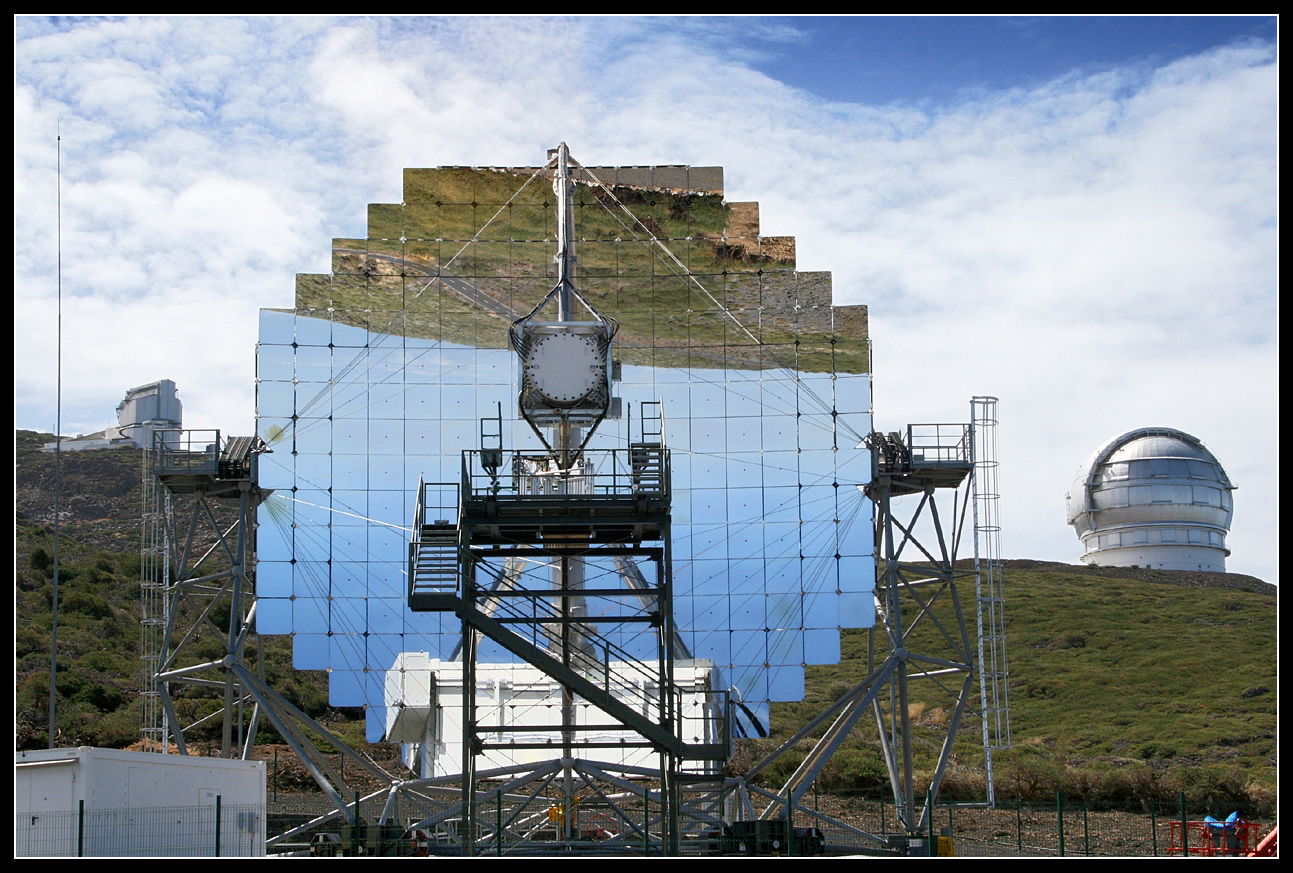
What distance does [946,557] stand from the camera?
3647cm

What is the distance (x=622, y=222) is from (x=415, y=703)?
12.4 meters

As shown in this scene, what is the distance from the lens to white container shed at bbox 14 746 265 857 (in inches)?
1081

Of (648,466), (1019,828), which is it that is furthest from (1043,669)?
(648,466)

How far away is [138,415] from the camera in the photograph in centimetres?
10894

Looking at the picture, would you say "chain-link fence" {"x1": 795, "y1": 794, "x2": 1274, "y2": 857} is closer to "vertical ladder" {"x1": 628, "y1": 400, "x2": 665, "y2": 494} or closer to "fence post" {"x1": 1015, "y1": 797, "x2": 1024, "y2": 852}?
"fence post" {"x1": 1015, "y1": 797, "x2": 1024, "y2": 852}

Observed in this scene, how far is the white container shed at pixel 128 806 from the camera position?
27453mm

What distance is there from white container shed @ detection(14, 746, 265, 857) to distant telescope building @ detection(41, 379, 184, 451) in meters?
74.7

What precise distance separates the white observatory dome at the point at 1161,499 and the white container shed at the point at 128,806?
7421 centimetres

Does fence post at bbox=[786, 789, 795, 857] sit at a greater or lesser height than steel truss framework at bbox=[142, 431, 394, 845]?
lesser

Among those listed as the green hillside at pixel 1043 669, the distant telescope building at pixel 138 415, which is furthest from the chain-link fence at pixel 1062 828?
the distant telescope building at pixel 138 415

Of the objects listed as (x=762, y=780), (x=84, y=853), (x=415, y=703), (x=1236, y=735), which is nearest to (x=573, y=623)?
(x=415, y=703)

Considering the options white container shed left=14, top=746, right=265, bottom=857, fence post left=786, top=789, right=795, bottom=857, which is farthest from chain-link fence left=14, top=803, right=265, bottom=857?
fence post left=786, top=789, right=795, bottom=857

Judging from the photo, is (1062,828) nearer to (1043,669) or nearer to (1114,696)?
(1114,696)

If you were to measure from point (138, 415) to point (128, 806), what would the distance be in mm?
84250
